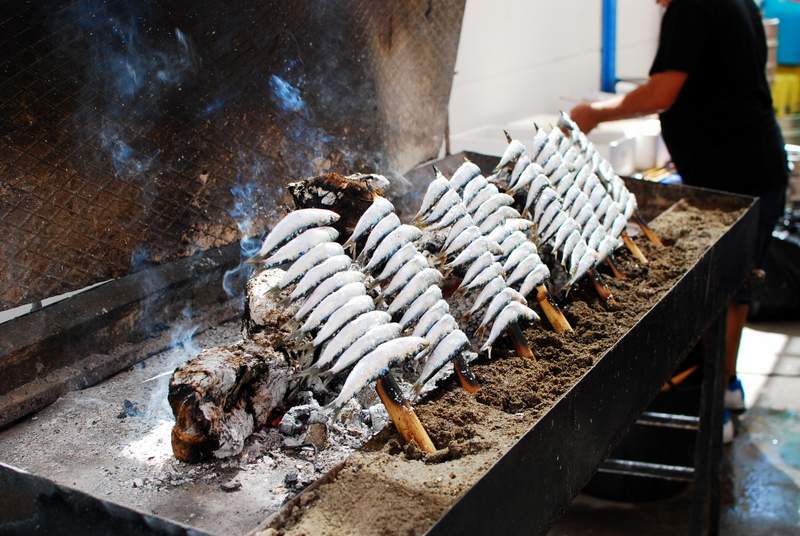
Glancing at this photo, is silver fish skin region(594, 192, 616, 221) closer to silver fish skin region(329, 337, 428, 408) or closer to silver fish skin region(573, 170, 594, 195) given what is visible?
silver fish skin region(573, 170, 594, 195)

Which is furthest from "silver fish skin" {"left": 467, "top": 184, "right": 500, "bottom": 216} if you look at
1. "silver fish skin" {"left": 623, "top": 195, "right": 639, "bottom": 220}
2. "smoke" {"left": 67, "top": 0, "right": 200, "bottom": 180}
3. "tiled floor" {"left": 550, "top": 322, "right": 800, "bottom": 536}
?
"tiled floor" {"left": 550, "top": 322, "right": 800, "bottom": 536}

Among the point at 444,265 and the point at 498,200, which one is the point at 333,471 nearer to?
the point at 444,265

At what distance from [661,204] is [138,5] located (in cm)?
255

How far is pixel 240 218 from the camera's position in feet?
9.40

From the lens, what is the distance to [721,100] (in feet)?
14.0

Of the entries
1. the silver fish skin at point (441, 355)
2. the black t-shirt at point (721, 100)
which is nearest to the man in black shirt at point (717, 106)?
the black t-shirt at point (721, 100)

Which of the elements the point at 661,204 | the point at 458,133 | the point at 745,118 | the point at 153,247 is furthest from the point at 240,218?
the point at 458,133

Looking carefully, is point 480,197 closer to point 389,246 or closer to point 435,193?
point 435,193

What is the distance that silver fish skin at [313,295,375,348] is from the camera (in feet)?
6.28

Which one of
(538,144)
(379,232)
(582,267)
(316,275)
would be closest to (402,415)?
(316,275)

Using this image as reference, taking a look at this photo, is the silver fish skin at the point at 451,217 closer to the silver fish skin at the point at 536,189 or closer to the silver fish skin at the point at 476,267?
the silver fish skin at the point at 476,267

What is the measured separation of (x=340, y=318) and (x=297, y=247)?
0.20 m

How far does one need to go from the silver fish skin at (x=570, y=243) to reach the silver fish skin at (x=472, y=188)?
0.35 m

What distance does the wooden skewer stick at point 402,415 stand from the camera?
1.85m
